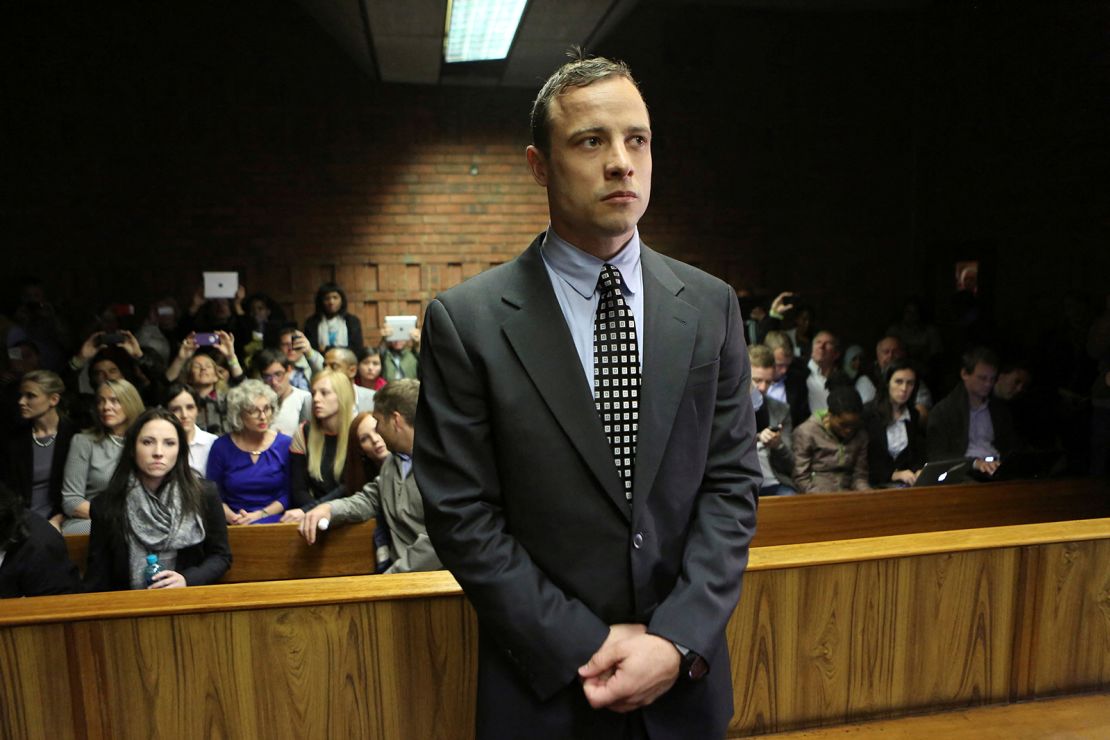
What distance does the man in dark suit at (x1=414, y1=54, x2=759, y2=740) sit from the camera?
105cm

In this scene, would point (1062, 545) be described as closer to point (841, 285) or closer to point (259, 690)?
point (259, 690)

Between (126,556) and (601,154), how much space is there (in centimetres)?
205

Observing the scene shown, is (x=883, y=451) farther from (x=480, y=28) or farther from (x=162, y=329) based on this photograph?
(x=162, y=329)

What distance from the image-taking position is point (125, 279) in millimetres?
6758

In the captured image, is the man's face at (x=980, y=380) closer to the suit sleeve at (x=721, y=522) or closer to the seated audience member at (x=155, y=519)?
the suit sleeve at (x=721, y=522)

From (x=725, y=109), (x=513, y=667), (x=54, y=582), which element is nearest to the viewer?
(x=513, y=667)

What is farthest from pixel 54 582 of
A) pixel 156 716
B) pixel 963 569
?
pixel 963 569

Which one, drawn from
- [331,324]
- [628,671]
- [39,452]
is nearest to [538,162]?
[628,671]

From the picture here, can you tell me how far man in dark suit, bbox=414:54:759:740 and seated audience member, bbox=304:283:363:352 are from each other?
523 centimetres

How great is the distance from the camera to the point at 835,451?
3.64 m

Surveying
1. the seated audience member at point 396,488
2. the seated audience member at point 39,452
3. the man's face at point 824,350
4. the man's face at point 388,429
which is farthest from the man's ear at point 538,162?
the man's face at point 824,350

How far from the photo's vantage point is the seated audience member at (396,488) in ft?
7.86

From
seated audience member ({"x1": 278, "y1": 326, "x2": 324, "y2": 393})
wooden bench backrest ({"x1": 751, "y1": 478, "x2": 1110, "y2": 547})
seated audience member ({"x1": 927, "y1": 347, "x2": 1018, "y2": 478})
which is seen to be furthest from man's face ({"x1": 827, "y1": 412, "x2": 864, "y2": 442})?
seated audience member ({"x1": 278, "y1": 326, "x2": 324, "y2": 393})

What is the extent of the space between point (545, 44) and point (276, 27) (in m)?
2.56
